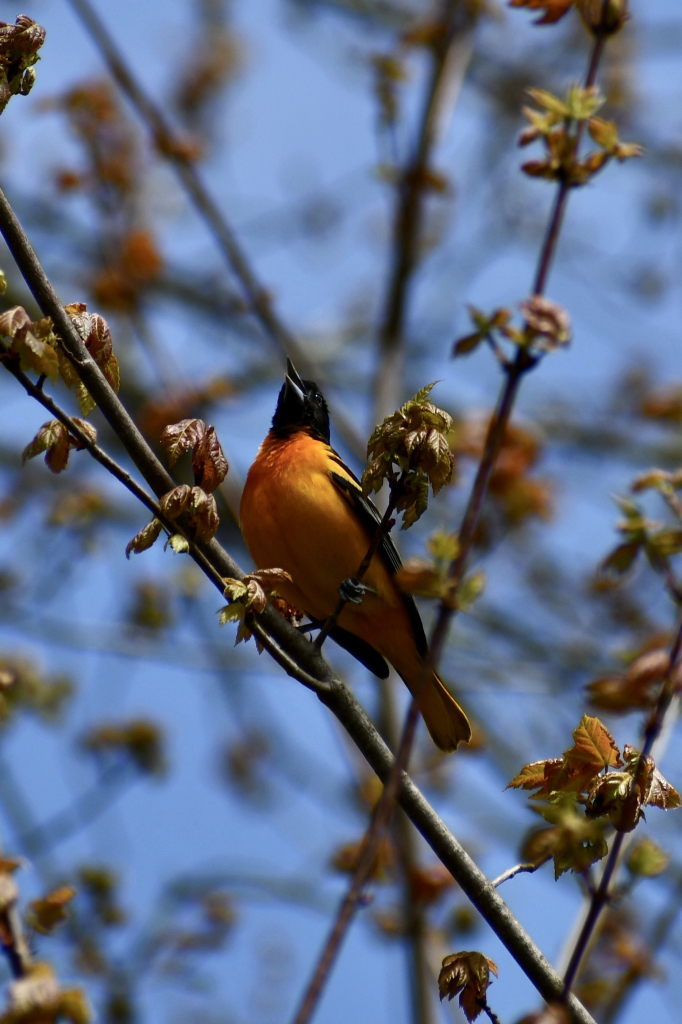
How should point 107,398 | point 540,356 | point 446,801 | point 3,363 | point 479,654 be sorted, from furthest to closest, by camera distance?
point 479,654 < point 446,801 < point 107,398 < point 3,363 < point 540,356

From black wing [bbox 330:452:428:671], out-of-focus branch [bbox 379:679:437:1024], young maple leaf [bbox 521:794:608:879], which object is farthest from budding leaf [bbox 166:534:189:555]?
out-of-focus branch [bbox 379:679:437:1024]

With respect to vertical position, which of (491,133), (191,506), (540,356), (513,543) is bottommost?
(540,356)

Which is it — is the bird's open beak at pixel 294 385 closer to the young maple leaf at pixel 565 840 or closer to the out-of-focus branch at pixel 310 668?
the out-of-focus branch at pixel 310 668

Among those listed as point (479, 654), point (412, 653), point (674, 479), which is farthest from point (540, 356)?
point (479, 654)

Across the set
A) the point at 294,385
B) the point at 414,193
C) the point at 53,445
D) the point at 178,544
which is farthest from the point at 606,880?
the point at 414,193

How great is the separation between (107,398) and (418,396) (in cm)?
77

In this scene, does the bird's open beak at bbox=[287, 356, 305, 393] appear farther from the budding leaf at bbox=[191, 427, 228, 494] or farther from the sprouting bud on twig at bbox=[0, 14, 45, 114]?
the sprouting bud on twig at bbox=[0, 14, 45, 114]

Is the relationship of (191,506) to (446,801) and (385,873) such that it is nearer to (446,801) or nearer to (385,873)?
(385,873)

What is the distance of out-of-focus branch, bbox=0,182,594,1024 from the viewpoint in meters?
2.40

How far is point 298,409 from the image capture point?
A: 524 cm

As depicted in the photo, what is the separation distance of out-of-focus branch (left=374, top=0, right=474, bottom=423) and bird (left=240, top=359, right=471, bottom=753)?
5.25ft

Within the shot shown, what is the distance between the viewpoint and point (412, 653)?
4.71 m

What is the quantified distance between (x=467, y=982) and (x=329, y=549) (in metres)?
2.08

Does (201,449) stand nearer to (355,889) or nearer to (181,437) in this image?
(181,437)
